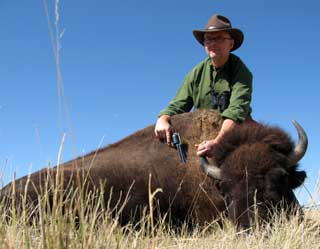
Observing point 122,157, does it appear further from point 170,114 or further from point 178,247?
point 178,247

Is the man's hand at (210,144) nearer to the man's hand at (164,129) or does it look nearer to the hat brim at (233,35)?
the man's hand at (164,129)

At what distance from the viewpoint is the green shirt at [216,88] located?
6.84m

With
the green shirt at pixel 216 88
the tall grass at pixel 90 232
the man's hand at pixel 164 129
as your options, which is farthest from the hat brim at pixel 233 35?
the tall grass at pixel 90 232

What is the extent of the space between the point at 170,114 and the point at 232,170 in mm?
1869

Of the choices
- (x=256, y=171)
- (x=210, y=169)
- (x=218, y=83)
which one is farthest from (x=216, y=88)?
(x=256, y=171)

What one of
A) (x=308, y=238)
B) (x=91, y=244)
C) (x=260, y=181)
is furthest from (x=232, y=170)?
(x=91, y=244)

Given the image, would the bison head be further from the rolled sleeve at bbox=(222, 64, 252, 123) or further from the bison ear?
the rolled sleeve at bbox=(222, 64, 252, 123)

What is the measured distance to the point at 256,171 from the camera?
5.57 metres

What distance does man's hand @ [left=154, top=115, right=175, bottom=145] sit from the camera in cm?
697

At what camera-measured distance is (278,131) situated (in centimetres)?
657

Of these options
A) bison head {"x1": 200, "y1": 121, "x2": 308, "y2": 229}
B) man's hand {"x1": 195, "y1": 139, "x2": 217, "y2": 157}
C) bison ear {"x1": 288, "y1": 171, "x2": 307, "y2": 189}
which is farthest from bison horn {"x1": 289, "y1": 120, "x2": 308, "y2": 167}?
man's hand {"x1": 195, "y1": 139, "x2": 217, "y2": 157}

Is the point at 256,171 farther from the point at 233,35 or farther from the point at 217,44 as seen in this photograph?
the point at 233,35

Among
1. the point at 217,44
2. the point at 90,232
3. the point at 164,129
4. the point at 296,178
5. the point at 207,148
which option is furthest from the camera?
the point at 217,44

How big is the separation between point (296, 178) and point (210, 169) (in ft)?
3.65
